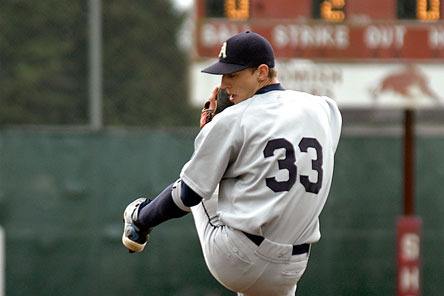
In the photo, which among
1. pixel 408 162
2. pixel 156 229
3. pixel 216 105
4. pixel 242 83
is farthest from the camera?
pixel 156 229

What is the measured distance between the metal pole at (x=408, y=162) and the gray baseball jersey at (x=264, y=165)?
16.8 ft

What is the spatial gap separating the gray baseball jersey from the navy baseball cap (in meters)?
0.12

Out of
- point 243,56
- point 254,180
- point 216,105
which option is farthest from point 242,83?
point 254,180

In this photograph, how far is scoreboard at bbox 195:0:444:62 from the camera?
948 cm

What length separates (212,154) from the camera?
476cm

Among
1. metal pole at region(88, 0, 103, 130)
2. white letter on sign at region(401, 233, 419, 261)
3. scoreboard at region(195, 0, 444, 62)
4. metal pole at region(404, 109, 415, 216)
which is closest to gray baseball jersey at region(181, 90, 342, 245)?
scoreboard at region(195, 0, 444, 62)

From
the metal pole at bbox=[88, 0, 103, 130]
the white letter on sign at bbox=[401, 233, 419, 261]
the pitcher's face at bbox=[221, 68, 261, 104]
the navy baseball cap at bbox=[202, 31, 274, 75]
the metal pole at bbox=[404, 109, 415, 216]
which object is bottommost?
the white letter on sign at bbox=[401, 233, 419, 261]

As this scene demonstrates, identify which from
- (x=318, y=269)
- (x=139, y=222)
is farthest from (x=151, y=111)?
(x=139, y=222)

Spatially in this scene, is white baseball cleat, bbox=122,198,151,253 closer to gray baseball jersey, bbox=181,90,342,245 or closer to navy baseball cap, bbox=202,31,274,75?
gray baseball jersey, bbox=181,90,342,245

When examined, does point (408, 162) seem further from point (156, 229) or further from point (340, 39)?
point (156, 229)

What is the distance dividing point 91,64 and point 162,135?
0.79 meters

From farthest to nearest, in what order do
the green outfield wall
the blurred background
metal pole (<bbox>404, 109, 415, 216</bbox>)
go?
1. the green outfield wall
2. metal pole (<bbox>404, 109, 415, 216</bbox>)
3. the blurred background

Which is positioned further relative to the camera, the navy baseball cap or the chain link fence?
the chain link fence

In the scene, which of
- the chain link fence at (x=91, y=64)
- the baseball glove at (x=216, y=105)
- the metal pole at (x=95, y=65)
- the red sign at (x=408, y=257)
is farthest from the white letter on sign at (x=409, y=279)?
the baseball glove at (x=216, y=105)
